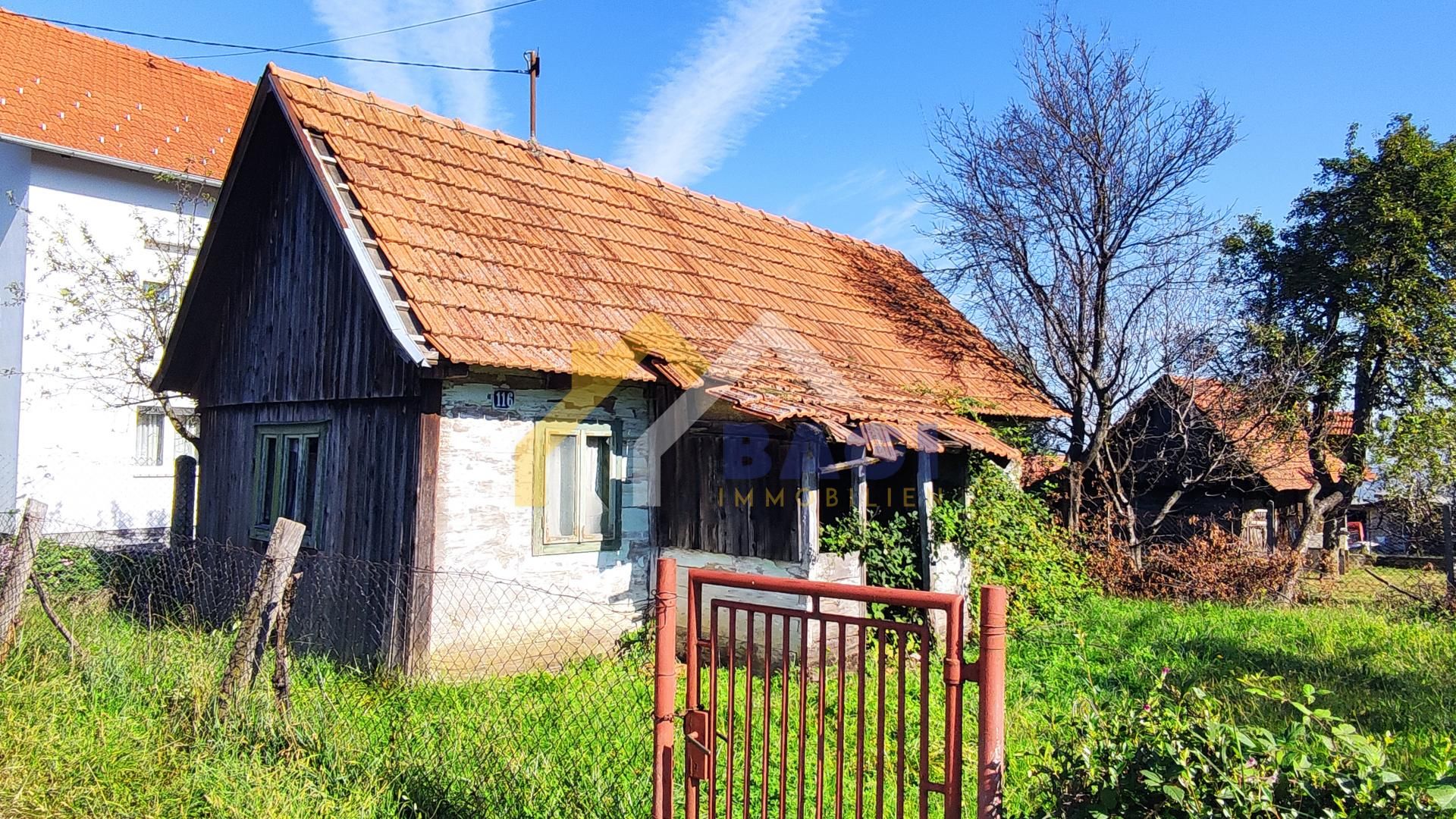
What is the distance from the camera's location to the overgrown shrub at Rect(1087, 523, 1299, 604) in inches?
498

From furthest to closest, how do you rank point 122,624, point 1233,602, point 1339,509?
point 1339,509
point 1233,602
point 122,624

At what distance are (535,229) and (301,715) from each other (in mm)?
5790

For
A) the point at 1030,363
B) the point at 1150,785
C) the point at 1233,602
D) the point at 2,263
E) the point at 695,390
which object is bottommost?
the point at 1233,602

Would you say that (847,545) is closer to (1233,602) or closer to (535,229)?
(535,229)

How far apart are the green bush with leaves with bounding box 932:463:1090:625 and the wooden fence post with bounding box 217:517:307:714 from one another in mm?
5894

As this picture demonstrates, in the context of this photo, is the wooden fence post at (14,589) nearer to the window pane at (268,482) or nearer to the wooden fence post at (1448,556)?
the window pane at (268,482)

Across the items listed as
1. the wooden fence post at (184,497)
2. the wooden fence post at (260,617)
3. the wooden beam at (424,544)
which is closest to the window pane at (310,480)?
the wooden beam at (424,544)

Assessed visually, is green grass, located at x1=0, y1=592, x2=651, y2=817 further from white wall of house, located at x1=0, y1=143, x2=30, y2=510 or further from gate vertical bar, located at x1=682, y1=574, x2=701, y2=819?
white wall of house, located at x1=0, y1=143, x2=30, y2=510

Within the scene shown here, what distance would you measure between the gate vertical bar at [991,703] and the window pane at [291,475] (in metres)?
7.92

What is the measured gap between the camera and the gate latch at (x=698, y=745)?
11.6 ft

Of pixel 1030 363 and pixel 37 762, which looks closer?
pixel 37 762

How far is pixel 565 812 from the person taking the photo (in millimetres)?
4258

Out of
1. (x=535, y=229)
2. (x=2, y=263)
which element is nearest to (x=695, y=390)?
(x=535, y=229)

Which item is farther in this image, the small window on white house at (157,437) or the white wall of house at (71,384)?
the small window on white house at (157,437)
